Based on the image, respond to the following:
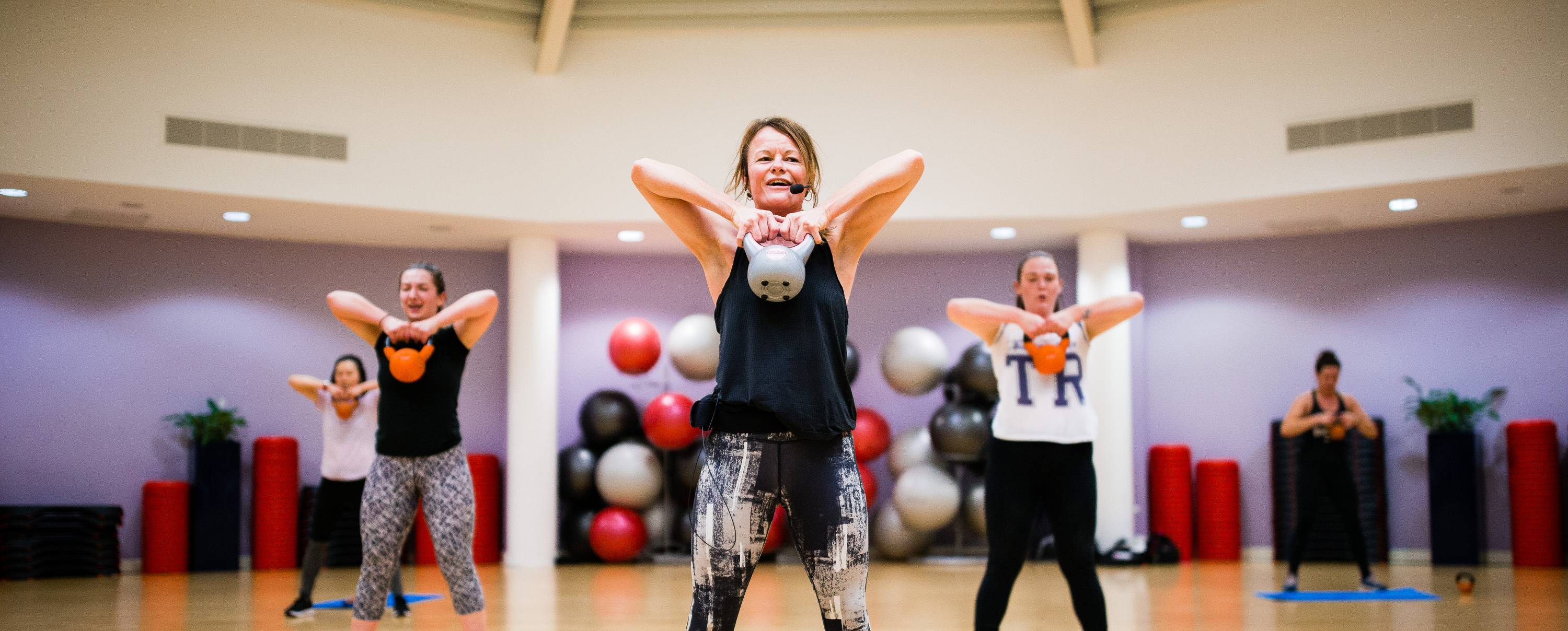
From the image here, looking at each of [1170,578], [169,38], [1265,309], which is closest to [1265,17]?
[1265,309]

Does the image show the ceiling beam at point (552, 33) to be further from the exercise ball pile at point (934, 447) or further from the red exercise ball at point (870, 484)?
the red exercise ball at point (870, 484)

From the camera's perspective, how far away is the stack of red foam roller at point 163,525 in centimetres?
869

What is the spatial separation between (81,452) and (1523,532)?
11.0m

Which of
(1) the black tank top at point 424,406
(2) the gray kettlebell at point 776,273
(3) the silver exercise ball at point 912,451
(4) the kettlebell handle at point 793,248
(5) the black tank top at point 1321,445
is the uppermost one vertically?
(4) the kettlebell handle at point 793,248

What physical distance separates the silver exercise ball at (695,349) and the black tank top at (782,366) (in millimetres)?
6549

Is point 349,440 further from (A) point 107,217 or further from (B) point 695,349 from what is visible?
(A) point 107,217

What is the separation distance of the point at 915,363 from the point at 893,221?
1108mm

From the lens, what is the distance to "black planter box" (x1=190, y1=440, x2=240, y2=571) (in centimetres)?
883

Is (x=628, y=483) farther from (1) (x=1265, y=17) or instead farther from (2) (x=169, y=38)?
(1) (x=1265, y=17)

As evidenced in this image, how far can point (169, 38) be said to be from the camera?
25.5 feet

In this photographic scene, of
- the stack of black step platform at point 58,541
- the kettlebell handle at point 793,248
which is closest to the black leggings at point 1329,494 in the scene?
the kettlebell handle at point 793,248

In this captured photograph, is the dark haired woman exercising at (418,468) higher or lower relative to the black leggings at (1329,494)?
higher

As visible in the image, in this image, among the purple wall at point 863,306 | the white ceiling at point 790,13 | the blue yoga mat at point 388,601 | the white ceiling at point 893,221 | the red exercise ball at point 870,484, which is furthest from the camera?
the purple wall at point 863,306

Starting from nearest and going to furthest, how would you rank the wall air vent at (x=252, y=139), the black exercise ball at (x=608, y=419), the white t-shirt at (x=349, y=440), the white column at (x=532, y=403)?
the white t-shirt at (x=349, y=440)
the wall air vent at (x=252, y=139)
the black exercise ball at (x=608, y=419)
the white column at (x=532, y=403)
